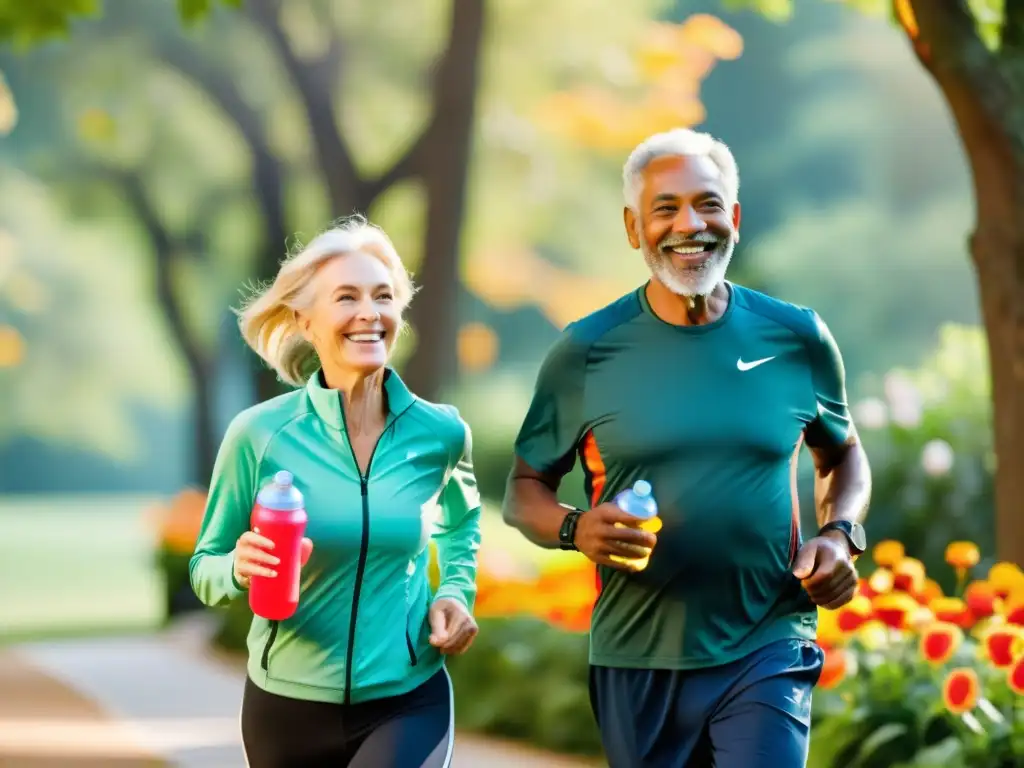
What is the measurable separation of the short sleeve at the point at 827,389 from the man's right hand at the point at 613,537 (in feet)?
2.07

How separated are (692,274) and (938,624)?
8.23 feet

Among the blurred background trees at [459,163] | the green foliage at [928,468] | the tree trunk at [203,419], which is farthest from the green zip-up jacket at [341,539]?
the tree trunk at [203,419]

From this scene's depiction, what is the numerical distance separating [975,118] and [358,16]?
14300 mm

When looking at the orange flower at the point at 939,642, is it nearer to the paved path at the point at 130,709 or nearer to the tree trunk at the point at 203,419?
the paved path at the point at 130,709

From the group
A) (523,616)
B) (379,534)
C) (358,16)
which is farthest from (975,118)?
(358,16)

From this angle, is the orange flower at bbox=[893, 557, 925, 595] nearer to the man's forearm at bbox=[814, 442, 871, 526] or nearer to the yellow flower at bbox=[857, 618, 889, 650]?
the yellow flower at bbox=[857, 618, 889, 650]

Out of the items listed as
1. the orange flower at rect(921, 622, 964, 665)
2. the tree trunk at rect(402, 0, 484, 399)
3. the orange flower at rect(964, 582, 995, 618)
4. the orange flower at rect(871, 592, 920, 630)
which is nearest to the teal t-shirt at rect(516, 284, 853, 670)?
the orange flower at rect(921, 622, 964, 665)

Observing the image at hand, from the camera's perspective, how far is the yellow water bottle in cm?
397

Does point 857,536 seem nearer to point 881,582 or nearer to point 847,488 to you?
point 847,488

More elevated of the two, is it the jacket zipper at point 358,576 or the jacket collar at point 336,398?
the jacket collar at point 336,398

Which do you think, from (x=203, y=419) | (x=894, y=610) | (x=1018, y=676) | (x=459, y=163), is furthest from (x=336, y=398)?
(x=203, y=419)

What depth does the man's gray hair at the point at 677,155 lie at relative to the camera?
14.1ft

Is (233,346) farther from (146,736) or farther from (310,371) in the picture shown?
(310,371)

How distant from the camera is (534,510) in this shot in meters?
4.36
